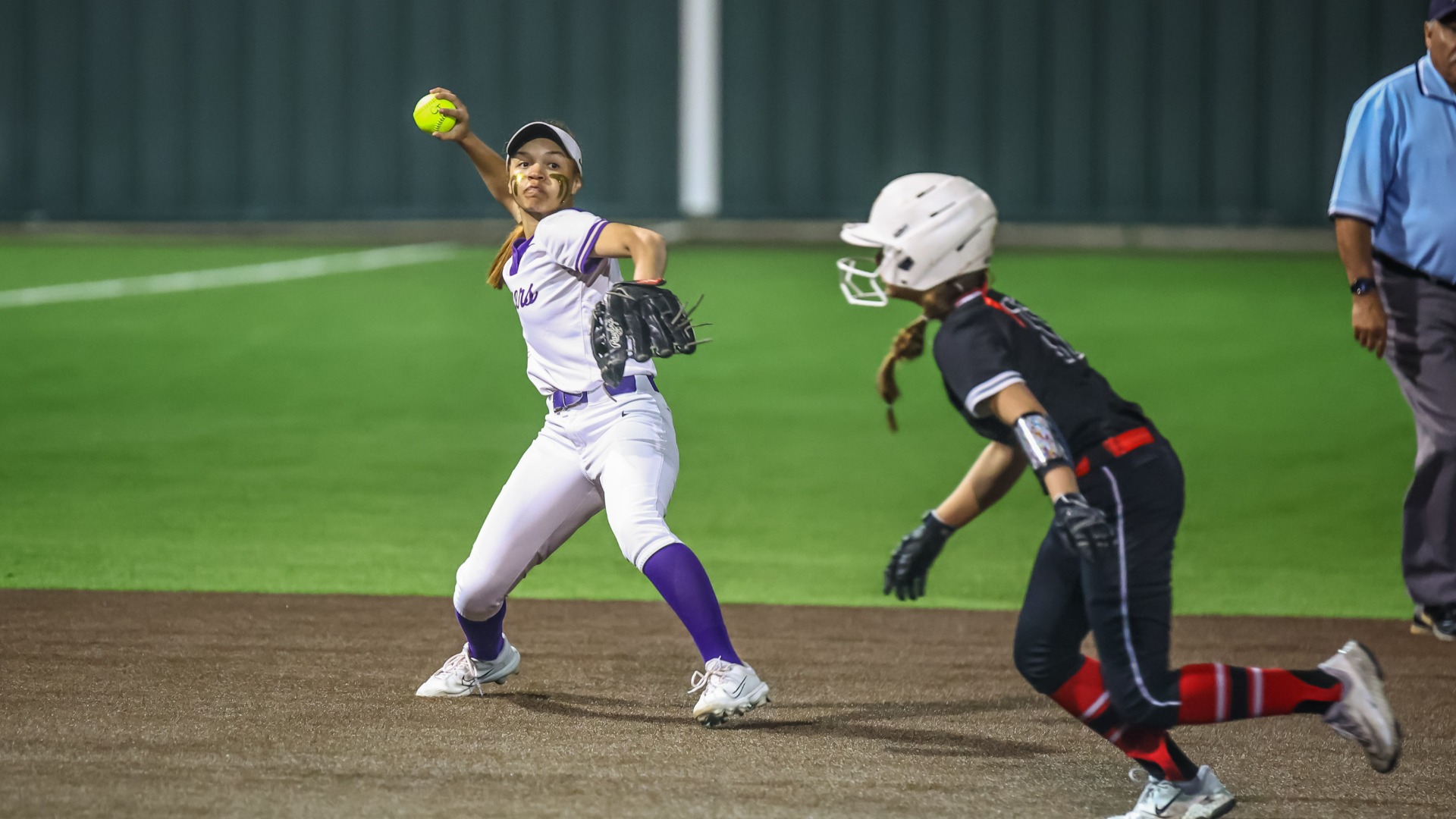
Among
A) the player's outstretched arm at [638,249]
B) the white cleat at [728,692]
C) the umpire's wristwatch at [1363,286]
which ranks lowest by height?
the white cleat at [728,692]

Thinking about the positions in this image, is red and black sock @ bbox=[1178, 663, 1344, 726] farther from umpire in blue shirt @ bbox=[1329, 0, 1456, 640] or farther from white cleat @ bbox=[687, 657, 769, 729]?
umpire in blue shirt @ bbox=[1329, 0, 1456, 640]

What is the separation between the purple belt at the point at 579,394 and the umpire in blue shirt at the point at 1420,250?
2737 millimetres

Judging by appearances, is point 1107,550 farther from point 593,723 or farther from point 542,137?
point 542,137

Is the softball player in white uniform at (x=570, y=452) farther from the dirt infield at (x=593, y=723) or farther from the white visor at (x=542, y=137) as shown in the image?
the dirt infield at (x=593, y=723)

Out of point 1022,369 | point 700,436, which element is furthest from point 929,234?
point 700,436

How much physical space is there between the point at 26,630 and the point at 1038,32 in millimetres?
16179

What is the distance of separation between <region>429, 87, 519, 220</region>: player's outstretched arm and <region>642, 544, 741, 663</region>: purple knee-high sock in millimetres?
1324

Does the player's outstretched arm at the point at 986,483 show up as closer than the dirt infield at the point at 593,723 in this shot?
No

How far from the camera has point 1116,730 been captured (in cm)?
418

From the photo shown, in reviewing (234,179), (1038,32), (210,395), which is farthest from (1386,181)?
(234,179)

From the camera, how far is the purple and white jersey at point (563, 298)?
5.18 metres

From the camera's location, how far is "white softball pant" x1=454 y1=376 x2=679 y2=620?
16.8 feet

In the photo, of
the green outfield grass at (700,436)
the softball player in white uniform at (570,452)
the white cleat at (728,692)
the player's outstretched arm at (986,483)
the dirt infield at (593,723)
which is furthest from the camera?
the green outfield grass at (700,436)

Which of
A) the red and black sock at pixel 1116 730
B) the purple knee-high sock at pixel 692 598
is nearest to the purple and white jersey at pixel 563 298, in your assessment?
the purple knee-high sock at pixel 692 598
